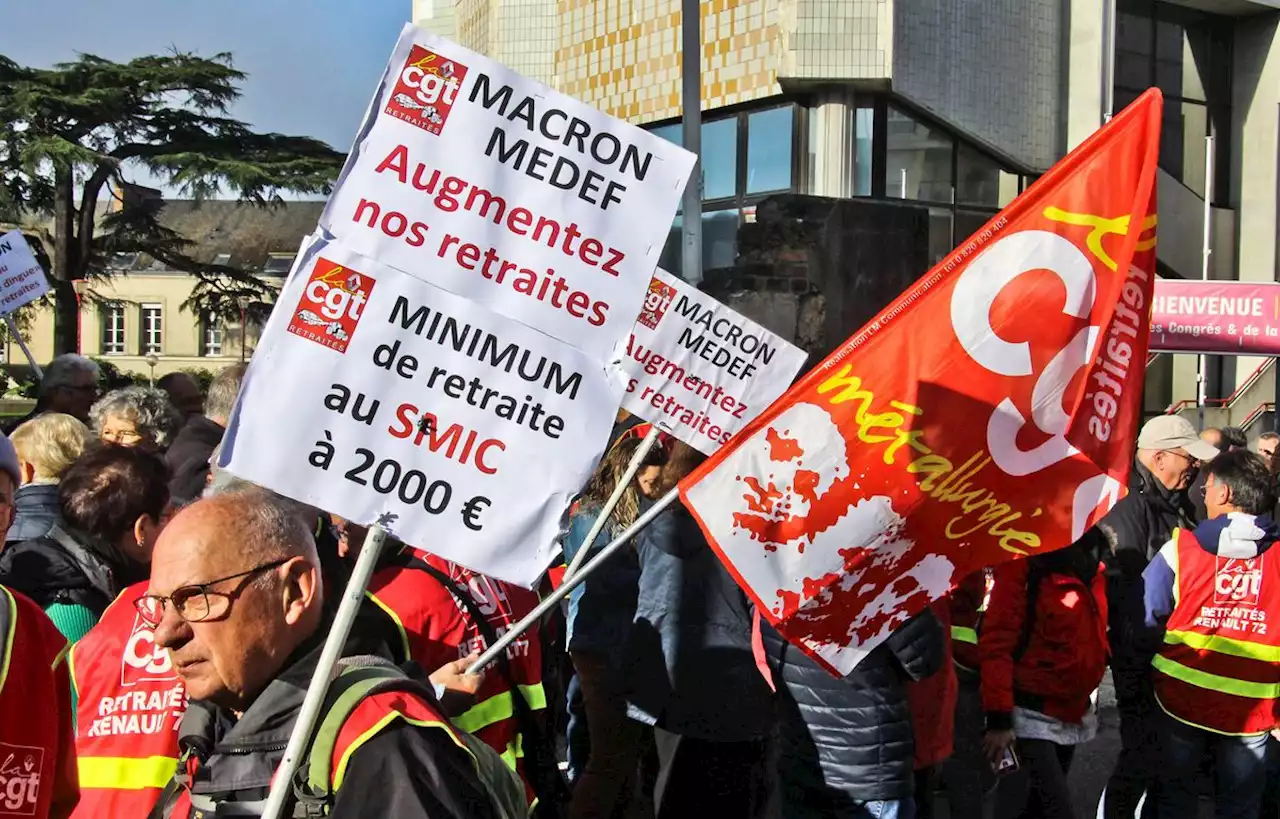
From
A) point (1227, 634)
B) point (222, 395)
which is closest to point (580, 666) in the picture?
point (222, 395)

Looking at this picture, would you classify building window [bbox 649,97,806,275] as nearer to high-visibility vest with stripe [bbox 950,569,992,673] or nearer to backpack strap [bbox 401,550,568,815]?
high-visibility vest with stripe [bbox 950,569,992,673]

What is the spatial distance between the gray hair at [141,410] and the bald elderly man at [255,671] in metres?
3.64

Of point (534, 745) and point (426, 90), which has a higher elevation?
point (426, 90)

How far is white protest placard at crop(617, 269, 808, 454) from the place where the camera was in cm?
523

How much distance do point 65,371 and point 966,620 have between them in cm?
480

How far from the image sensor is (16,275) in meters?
9.25

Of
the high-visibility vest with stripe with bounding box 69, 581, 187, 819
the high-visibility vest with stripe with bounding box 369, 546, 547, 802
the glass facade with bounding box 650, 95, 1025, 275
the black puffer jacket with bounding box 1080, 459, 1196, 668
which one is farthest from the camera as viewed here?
the glass facade with bounding box 650, 95, 1025, 275

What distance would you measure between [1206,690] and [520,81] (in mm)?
3912

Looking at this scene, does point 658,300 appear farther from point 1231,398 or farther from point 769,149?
point 1231,398

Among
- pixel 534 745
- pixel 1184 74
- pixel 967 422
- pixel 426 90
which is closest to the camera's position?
pixel 426 90

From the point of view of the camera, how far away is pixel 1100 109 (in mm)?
20047

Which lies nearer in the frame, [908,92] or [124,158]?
[908,92]

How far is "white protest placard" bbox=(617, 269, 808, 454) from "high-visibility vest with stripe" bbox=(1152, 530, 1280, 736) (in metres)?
1.69

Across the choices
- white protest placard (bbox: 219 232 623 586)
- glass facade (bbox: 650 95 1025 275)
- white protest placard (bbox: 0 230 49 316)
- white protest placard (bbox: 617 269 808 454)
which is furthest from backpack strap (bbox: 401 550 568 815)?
glass facade (bbox: 650 95 1025 275)
